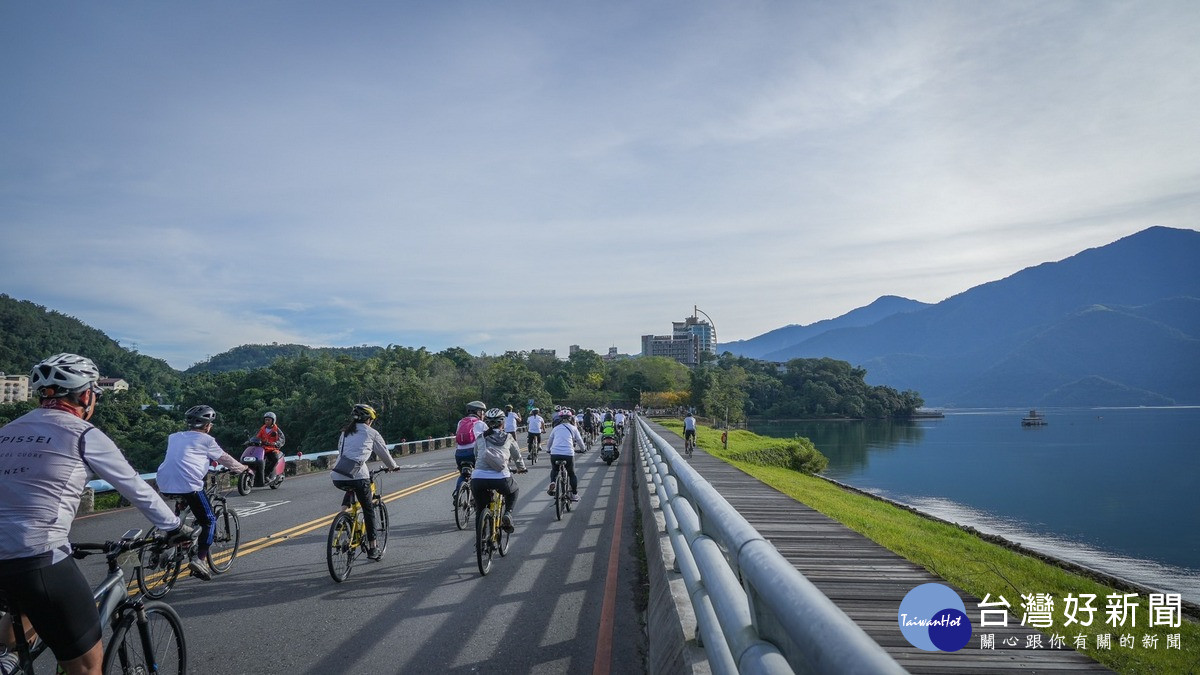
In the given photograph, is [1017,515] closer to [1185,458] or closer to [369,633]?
[369,633]

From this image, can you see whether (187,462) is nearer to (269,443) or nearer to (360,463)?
(360,463)

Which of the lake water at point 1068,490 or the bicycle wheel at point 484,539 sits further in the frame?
the lake water at point 1068,490

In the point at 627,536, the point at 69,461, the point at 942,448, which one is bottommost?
the point at 942,448

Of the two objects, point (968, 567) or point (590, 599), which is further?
point (968, 567)

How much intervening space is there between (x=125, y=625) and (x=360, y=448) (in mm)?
4298

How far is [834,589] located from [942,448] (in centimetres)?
9173

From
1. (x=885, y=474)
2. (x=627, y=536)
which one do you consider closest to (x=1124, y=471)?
(x=885, y=474)

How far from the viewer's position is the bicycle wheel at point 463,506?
11109 millimetres

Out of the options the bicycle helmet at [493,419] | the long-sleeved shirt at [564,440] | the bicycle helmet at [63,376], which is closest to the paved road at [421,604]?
the long-sleeved shirt at [564,440]

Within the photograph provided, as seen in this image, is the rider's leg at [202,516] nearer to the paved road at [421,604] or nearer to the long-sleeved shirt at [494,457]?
the paved road at [421,604]

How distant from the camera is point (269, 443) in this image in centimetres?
1683

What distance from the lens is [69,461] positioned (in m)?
3.44

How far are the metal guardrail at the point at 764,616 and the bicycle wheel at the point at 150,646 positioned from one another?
3305 millimetres

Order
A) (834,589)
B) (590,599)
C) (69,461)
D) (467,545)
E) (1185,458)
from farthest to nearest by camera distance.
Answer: (1185,458), (467,545), (590,599), (834,589), (69,461)
